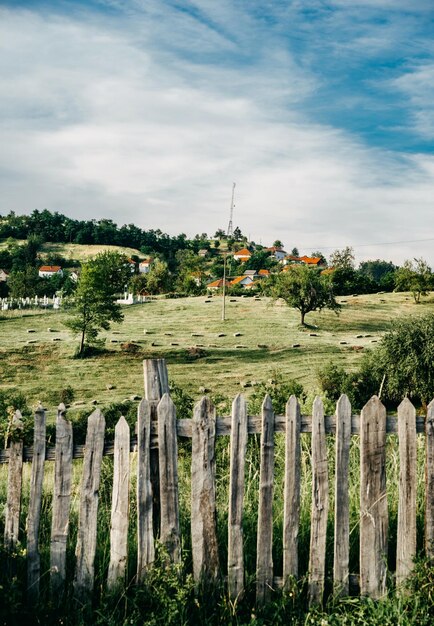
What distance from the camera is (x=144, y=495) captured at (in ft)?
15.7

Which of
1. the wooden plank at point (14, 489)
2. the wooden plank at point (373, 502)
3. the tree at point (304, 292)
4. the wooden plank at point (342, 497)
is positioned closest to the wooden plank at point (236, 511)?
the wooden plank at point (342, 497)

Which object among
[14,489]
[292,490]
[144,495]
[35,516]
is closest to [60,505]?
Result: [35,516]

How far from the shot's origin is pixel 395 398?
37.9 meters

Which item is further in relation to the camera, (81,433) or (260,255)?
(260,255)

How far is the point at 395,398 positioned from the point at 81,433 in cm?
2373

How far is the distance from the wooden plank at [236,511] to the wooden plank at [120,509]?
0.87m

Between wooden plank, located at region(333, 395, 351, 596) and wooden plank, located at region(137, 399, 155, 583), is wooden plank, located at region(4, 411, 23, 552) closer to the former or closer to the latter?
wooden plank, located at region(137, 399, 155, 583)

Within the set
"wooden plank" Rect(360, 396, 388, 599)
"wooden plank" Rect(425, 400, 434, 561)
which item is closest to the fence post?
"wooden plank" Rect(360, 396, 388, 599)

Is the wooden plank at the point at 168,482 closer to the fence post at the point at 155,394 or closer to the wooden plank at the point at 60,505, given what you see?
the fence post at the point at 155,394

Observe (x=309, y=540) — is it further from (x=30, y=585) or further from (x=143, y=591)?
(x=30, y=585)

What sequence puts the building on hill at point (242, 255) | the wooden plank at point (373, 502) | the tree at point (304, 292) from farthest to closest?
the building on hill at point (242, 255), the tree at point (304, 292), the wooden plank at point (373, 502)

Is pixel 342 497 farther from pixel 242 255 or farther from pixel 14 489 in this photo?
pixel 242 255

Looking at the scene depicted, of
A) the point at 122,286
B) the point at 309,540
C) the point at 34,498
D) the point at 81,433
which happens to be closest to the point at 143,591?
the point at 34,498

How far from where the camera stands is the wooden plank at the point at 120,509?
4648 millimetres
